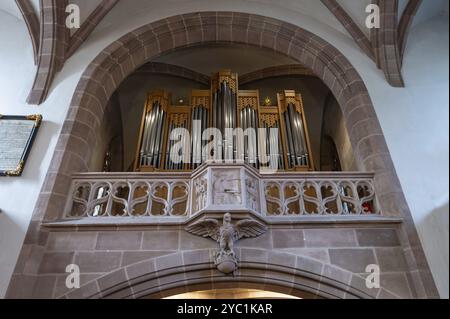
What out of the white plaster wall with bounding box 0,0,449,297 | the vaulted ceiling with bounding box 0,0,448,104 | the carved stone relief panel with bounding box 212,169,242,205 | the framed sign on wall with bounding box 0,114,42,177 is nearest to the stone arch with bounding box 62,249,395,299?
the carved stone relief panel with bounding box 212,169,242,205

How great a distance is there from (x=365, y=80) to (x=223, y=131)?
104 inches

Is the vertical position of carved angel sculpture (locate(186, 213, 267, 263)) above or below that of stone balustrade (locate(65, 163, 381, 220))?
below

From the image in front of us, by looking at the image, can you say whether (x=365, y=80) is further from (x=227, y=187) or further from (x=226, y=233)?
(x=226, y=233)

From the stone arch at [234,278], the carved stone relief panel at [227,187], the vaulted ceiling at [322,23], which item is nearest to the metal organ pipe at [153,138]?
the vaulted ceiling at [322,23]

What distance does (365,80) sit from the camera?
5.84 meters

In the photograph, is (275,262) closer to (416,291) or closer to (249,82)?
(416,291)

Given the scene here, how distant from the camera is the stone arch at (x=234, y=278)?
4.05 meters

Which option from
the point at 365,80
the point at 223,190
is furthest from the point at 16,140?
the point at 365,80

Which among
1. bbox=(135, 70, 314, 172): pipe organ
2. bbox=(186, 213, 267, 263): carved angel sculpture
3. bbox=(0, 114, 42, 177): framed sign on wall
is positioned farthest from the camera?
bbox=(135, 70, 314, 172): pipe organ

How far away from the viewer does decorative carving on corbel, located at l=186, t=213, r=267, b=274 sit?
13.4ft

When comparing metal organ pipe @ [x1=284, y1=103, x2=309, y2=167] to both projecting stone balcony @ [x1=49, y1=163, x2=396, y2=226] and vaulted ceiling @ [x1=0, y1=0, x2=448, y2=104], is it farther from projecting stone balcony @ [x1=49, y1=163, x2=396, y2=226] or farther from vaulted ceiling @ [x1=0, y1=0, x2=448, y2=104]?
vaulted ceiling @ [x1=0, y1=0, x2=448, y2=104]

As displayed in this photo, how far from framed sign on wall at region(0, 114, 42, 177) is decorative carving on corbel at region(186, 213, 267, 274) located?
2509 mm
